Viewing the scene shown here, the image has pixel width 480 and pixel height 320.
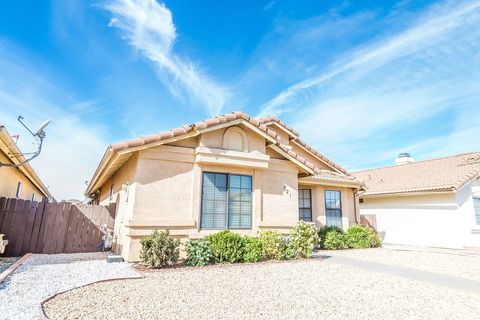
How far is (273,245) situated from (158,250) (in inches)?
165

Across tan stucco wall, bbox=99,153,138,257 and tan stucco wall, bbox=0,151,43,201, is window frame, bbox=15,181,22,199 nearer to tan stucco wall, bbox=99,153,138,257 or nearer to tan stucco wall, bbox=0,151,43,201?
tan stucco wall, bbox=0,151,43,201

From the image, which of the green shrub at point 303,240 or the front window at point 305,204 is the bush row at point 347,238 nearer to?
the front window at point 305,204

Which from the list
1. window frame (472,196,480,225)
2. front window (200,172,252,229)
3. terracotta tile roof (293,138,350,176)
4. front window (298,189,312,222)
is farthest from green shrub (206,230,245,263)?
window frame (472,196,480,225)

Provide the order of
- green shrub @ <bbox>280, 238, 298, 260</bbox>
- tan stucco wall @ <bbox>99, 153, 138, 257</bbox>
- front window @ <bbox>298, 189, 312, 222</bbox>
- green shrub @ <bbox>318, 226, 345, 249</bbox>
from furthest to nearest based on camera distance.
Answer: front window @ <bbox>298, 189, 312, 222</bbox>
green shrub @ <bbox>318, 226, 345, 249</bbox>
green shrub @ <bbox>280, 238, 298, 260</bbox>
tan stucco wall @ <bbox>99, 153, 138, 257</bbox>

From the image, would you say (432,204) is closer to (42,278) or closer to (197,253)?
(197,253)

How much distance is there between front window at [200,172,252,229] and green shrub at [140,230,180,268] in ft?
5.89

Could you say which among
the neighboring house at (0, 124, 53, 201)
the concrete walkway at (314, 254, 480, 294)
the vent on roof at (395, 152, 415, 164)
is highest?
the vent on roof at (395, 152, 415, 164)

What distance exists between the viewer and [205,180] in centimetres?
1057

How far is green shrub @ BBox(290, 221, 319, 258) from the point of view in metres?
10.7

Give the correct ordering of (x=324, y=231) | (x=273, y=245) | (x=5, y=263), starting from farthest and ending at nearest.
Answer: (x=324, y=231) < (x=273, y=245) < (x=5, y=263)

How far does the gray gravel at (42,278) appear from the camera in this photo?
4852mm

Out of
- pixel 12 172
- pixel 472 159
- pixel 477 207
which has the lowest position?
pixel 477 207

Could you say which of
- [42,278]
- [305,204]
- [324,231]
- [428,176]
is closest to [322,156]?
[305,204]

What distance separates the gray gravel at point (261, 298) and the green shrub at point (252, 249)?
1.51 m
